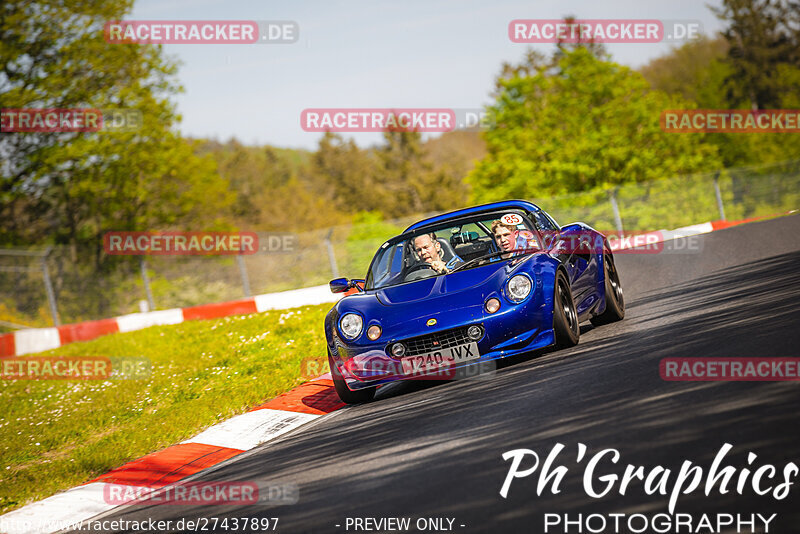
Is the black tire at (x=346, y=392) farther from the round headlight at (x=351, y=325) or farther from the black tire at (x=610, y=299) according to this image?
the black tire at (x=610, y=299)

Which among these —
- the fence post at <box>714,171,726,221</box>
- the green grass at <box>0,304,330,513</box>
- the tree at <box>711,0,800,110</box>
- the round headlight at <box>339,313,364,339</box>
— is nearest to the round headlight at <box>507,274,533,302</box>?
the round headlight at <box>339,313,364,339</box>

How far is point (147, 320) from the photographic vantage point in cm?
1830

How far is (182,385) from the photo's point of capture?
10258mm

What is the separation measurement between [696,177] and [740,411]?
27656 mm

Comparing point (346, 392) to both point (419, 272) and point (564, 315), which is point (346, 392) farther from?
point (564, 315)

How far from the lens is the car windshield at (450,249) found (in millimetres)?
7996

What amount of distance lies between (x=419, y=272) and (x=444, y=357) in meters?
1.37

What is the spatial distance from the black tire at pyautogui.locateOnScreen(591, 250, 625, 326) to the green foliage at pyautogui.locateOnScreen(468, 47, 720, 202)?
117ft

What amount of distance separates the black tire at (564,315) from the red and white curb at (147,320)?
35.1ft

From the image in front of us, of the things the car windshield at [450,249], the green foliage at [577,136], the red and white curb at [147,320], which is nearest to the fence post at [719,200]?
the green foliage at [577,136]

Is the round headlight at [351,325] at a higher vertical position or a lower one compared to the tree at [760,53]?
lower

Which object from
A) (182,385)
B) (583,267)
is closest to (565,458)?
(583,267)

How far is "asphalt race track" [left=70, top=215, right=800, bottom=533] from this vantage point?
372 cm

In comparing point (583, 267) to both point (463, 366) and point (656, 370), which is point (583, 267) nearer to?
point (463, 366)
